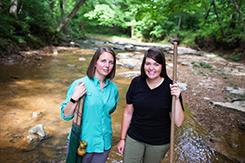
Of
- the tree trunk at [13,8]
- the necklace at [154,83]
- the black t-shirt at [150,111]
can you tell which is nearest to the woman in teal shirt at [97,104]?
the black t-shirt at [150,111]

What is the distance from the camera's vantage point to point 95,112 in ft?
7.11

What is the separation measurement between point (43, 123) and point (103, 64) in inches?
121

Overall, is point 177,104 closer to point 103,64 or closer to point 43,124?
point 103,64

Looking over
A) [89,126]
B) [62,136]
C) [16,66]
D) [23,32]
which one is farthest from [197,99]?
[23,32]

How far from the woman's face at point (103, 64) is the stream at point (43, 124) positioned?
197 centimetres

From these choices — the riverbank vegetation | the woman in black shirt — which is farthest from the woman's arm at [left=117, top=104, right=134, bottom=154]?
the riverbank vegetation

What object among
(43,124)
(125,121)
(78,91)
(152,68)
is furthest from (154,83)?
(43,124)

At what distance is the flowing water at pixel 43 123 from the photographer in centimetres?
385

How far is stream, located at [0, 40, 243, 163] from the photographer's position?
3852 millimetres

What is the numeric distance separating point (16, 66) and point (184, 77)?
20.1ft

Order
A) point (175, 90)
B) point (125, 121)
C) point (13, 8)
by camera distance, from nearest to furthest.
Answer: point (175, 90) → point (125, 121) → point (13, 8)

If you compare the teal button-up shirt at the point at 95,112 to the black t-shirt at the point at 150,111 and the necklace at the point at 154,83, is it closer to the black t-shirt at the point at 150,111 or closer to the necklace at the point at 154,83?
the black t-shirt at the point at 150,111

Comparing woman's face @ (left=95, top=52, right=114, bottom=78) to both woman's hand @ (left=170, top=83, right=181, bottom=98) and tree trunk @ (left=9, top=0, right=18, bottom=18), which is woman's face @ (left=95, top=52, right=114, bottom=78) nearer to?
woman's hand @ (left=170, top=83, right=181, bottom=98)

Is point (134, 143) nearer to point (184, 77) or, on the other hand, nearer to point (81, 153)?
point (81, 153)
